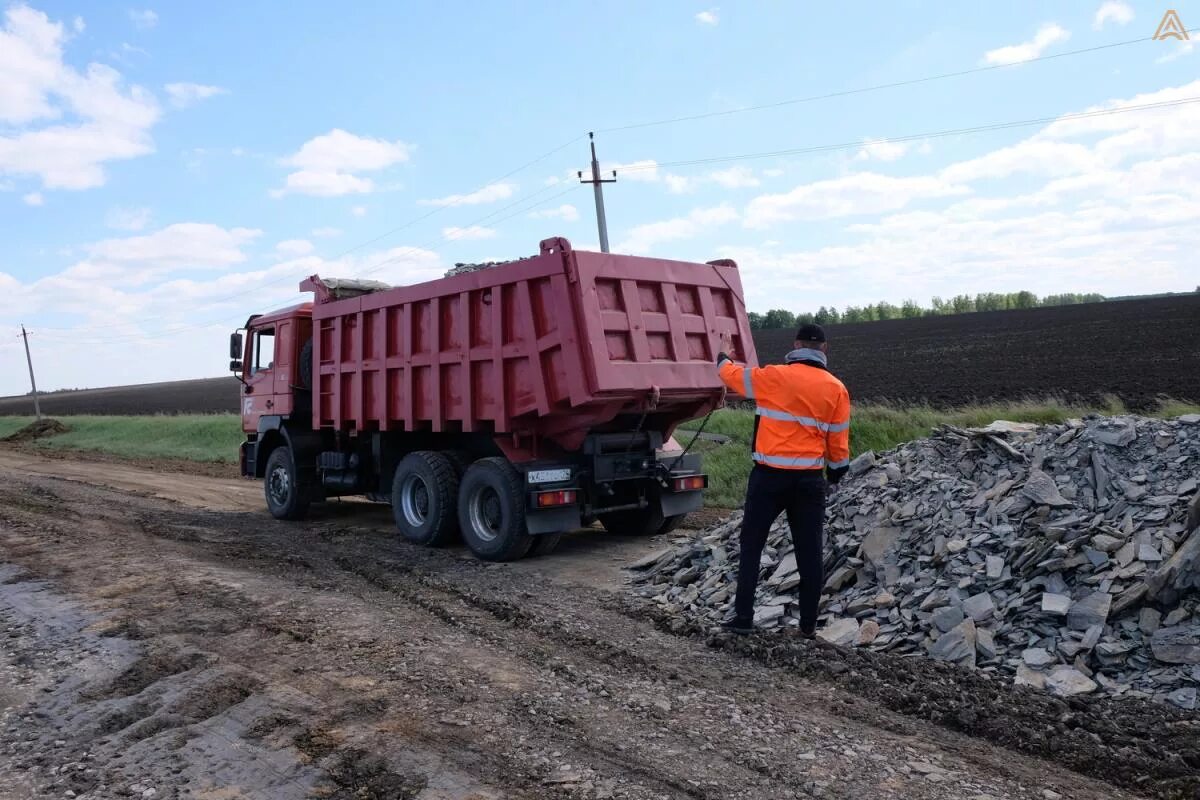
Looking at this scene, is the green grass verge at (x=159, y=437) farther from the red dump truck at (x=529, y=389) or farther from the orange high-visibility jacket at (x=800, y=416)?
the orange high-visibility jacket at (x=800, y=416)

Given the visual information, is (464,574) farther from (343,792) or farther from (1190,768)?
(1190,768)

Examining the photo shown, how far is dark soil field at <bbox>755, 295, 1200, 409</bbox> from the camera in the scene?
1934 cm

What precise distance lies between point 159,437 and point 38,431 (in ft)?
25.9

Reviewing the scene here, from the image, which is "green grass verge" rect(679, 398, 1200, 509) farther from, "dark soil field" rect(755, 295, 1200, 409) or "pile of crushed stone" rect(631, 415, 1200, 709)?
"pile of crushed stone" rect(631, 415, 1200, 709)

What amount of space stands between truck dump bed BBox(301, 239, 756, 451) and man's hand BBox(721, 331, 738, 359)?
0.05 m

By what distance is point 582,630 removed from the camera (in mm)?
5922

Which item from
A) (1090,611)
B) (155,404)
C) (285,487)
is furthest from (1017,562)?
(155,404)

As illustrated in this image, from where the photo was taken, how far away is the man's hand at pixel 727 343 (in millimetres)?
8641

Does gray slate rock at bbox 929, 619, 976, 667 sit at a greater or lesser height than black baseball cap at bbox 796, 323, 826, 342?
lesser

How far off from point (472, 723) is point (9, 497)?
39.2ft

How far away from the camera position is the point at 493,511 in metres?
8.59

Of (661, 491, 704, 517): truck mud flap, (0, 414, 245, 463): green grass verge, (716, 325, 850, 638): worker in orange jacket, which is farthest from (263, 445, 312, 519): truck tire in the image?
(0, 414, 245, 463): green grass verge

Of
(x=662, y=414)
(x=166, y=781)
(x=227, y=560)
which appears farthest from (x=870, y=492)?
(x=227, y=560)

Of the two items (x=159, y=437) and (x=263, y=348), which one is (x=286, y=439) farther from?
(x=159, y=437)
